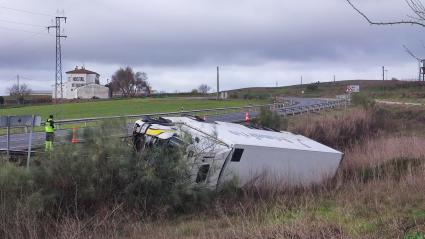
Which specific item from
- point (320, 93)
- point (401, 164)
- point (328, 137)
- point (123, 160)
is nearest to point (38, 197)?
point (123, 160)

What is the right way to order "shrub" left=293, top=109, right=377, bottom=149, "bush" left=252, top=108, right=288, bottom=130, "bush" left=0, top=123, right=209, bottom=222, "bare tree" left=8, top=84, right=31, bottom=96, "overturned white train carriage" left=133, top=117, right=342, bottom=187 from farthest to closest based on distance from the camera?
"bare tree" left=8, top=84, right=31, bottom=96 → "shrub" left=293, top=109, right=377, bottom=149 → "bush" left=252, top=108, right=288, bottom=130 → "overturned white train carriage" left=133, top=117, right=342, bottom=187 → "bush" left=0, top=123, right=209, bottom=222

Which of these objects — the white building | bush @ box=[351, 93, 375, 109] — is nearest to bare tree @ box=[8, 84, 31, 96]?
the white building

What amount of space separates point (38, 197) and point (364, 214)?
6.06 metres

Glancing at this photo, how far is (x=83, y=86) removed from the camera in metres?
156

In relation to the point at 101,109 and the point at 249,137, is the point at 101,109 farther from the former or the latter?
the point at 249,137

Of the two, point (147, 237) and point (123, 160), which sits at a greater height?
point (123, 160)

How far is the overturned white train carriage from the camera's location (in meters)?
14.9

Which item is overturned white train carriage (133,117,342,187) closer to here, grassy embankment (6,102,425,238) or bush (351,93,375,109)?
grassy embankment (6,102,425,238)

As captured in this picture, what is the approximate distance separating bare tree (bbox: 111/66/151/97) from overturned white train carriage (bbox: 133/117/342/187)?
427 feet

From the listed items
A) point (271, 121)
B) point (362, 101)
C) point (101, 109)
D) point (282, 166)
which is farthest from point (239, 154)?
point (101, 109)

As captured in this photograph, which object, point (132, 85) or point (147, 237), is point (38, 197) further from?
point (132, 85)

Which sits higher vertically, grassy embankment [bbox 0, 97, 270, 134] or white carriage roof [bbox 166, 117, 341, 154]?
grassy embankment [bbox 0, 97, 270, 134]

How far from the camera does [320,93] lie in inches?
5600

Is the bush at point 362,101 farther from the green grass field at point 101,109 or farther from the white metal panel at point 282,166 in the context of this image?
the white metal panel at point 282,166
